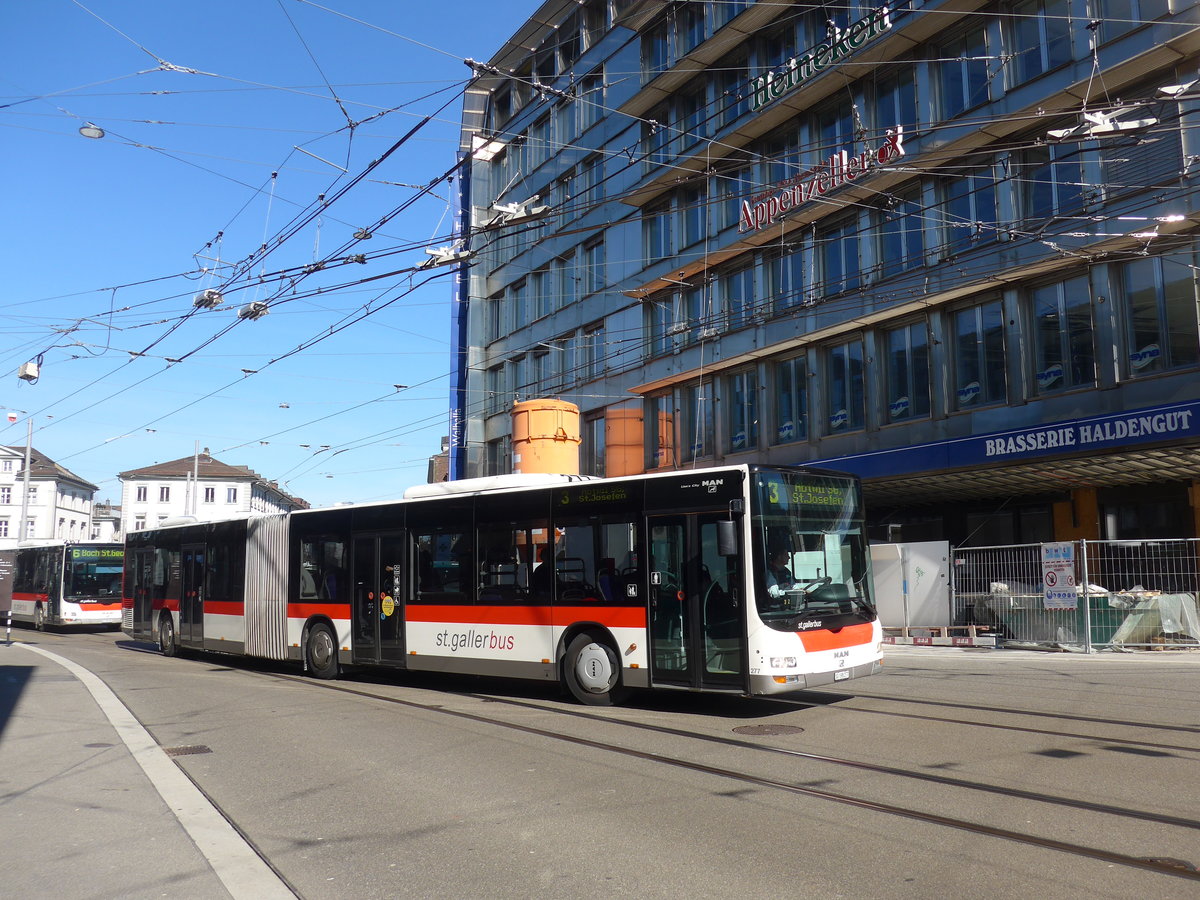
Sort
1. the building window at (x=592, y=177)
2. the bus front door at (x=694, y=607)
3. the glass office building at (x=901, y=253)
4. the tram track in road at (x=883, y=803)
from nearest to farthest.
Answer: the tram track in road at (x=883, y=803)
the bus front door at (x=694, y=607)
the glass office building at (x=901, y=253)
the building window at (x=592, y=177)

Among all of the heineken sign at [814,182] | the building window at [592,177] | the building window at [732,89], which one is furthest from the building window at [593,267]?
the heineken sign at [814,182]

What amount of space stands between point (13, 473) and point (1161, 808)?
97031mm

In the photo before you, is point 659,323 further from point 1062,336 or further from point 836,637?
point 836,637

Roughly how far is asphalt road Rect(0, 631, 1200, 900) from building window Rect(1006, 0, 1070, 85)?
13925 mm

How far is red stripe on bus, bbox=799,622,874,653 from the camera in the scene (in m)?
10.5

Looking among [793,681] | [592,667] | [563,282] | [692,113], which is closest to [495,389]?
[563,282]

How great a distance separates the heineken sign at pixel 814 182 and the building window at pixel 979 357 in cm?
416

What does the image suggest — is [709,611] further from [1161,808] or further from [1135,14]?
[1135,14]

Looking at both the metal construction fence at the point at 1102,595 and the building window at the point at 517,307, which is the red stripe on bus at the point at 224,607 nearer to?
the metal construction fence at the point at 1102,595

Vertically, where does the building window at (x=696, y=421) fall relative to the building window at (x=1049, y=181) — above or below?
below

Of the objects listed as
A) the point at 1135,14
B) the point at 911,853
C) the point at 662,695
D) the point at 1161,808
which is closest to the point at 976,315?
the point at 1135,14

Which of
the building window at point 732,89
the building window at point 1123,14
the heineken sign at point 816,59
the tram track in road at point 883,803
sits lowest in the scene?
the tram track in road at point 883,803

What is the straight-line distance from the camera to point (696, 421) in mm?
31844

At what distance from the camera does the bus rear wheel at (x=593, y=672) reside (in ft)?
39.1
